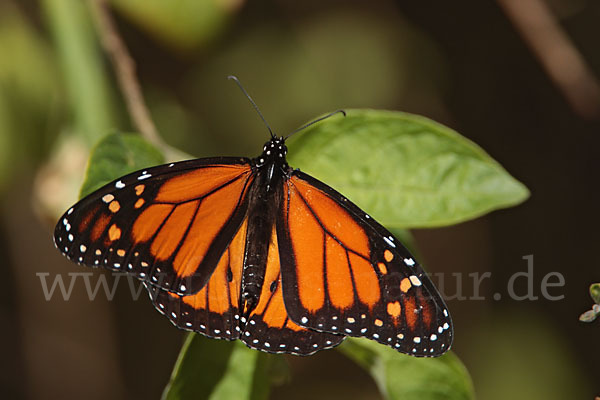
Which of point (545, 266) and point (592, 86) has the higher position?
point (592, 86)

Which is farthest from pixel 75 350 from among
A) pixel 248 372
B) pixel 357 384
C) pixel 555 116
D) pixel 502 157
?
pixel 555 116

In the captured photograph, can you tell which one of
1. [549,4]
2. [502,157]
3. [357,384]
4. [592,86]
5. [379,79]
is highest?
[549,4]

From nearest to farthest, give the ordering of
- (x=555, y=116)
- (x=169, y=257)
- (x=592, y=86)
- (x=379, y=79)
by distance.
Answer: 1. (x=169, y=257)
2. (x=592, y=86)
3. (x=555, y=116)
4. (x=379, y=79)

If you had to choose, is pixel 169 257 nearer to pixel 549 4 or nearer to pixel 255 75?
pixel 255 75

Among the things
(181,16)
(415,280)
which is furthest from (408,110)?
(415,280)

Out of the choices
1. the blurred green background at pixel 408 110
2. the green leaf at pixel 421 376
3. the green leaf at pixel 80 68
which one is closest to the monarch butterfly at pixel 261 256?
the green leaf at pixel 421 376

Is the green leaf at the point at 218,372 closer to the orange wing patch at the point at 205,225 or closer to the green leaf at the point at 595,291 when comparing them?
the orange wing patch at the point at 205,225
